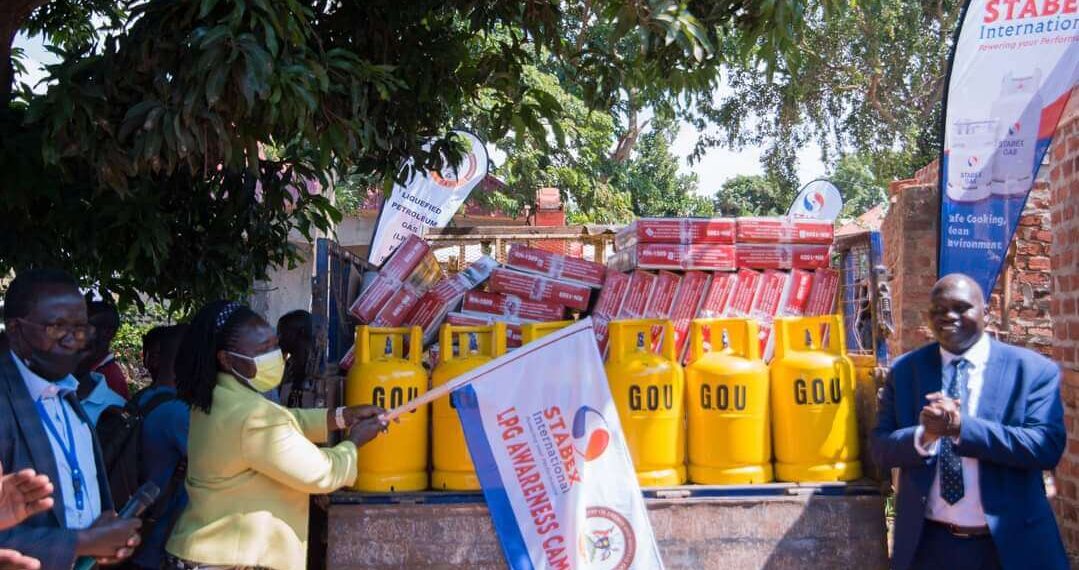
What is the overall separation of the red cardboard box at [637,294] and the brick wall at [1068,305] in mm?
2043

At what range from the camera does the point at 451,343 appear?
4742mm

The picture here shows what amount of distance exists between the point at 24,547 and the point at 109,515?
233mm

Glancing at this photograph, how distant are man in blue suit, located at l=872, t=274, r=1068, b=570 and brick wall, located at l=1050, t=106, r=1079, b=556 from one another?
1577mm

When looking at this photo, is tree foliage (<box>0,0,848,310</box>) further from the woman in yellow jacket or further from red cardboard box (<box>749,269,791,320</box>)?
red cardboard box (<box>749,269,791,320</box>)

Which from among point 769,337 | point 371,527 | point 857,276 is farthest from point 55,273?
point 857,276

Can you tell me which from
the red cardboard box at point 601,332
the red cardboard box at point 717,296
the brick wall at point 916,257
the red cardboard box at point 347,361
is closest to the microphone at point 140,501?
the red cardboard box at point 347,361

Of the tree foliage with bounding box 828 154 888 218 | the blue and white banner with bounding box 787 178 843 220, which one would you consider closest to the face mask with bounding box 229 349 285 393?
the blue and white banner with bounding box 787 178 843 220

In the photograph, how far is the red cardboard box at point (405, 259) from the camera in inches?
217

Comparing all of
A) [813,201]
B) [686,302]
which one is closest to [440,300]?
[686,302]

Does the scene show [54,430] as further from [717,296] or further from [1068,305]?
[1068,305]

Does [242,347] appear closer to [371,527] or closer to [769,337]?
[371,527]

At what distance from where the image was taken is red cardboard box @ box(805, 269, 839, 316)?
5.07 meters

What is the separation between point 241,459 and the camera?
10.9ft

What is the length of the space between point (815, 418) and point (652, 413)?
2.34ft
